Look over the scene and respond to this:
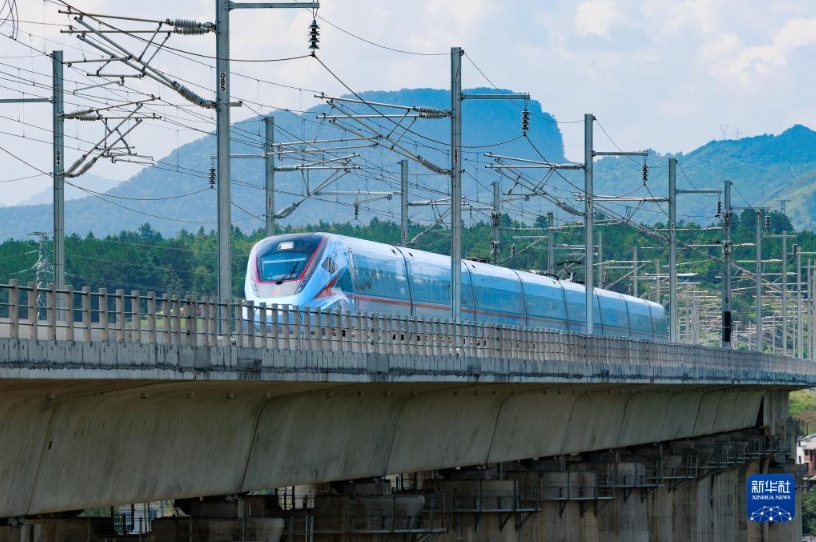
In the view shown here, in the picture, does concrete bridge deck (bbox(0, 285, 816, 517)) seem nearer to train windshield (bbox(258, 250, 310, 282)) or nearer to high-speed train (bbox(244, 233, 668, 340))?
high-speed train (bbox(244, 233, 668, 340))

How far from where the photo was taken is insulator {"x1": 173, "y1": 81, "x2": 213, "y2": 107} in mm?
32656

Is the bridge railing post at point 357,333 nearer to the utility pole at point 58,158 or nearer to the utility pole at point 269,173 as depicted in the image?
the utility pole at point 58,158

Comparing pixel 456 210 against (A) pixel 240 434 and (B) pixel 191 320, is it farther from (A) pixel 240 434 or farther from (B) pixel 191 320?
(B) pixel 191 320

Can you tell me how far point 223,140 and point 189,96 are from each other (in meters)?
1.96

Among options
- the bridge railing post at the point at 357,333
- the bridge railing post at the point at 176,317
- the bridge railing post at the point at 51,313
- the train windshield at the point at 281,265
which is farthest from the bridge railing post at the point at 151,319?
the train windshield at the point at 281,265

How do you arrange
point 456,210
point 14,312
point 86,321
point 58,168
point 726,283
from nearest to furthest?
point 14,312, point 86,321, point 58,168, point 456,210, point 726,283

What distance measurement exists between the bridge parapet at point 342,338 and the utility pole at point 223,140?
869mm

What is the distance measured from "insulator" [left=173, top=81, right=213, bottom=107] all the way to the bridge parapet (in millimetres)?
4226

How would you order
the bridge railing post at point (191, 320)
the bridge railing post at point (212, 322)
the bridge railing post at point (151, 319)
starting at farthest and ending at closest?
the bridge railing post at point (212, 322), the bridge railing post at point (191, 320), the bridge railing post at point (151, 319)

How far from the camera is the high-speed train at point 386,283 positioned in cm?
4753

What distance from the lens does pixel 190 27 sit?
33531 mm

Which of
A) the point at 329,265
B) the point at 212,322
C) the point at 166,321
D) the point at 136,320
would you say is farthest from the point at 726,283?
the point at 136,320

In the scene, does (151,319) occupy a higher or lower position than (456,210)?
lower

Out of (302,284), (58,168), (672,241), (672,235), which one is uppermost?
(672,235)
